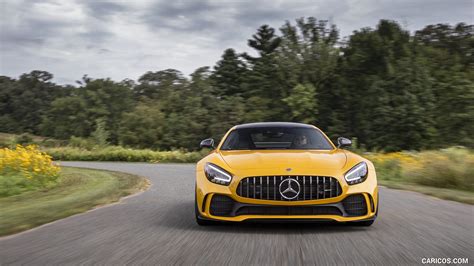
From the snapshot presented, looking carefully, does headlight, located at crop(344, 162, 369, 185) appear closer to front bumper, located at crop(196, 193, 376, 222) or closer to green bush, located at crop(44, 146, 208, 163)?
front bumper, located at crop(196, 193, 376, 222)

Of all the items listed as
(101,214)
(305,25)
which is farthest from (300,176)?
(305,25)

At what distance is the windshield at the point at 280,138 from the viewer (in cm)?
749

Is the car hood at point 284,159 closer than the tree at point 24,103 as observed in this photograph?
Yes

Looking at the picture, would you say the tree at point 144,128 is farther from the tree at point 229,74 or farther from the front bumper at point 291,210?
the front bumper at point 291,210

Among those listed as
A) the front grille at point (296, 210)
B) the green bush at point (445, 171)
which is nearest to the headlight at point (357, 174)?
the front grille at point (296, 210)

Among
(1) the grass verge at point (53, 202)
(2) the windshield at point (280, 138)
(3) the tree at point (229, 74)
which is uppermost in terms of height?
(3) the tree at point (229, 74)

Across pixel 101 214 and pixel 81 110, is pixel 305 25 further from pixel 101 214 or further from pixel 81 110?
pixel 101 214

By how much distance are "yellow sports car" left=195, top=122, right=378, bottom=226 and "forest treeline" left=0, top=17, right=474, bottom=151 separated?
37.7 meters

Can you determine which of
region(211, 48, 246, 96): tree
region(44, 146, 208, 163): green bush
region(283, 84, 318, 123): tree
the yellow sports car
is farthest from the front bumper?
region(211, 48, 246, 96): tree

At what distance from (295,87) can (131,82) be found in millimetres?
39853

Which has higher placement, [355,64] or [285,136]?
[355,64]

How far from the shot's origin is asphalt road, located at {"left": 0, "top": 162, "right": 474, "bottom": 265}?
4.68 meters

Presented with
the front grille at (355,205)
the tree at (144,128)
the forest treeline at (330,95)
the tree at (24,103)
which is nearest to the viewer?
the front grille at (355,205)

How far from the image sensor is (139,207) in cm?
872
